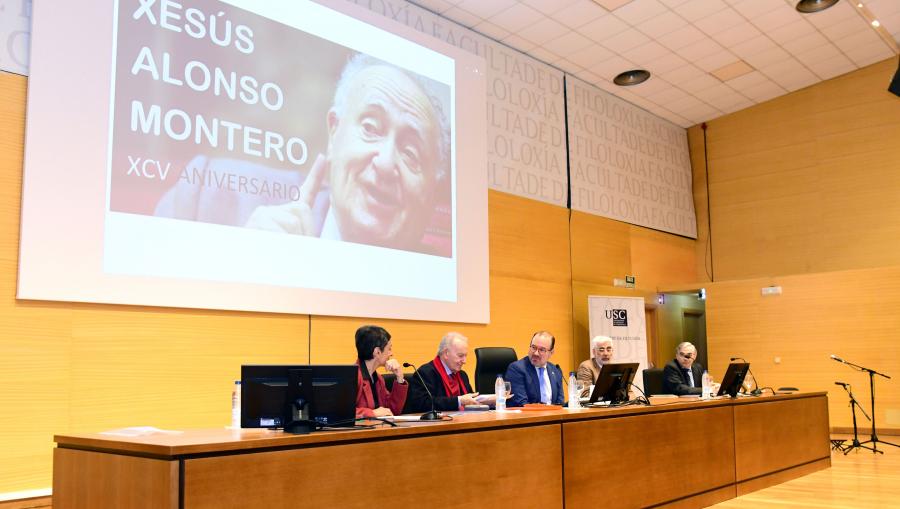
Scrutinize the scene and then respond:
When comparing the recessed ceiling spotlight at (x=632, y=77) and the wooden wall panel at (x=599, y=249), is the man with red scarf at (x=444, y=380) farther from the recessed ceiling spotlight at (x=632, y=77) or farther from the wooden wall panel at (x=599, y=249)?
the recessed ceiling spotlight at (x=632, y=77)

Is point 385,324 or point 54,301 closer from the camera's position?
point 54,301

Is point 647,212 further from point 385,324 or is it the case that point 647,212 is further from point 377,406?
point 377,406

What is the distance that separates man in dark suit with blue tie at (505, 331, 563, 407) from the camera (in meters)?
5.07

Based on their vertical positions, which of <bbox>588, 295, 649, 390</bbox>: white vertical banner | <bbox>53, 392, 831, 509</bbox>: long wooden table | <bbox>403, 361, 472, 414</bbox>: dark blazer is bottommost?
<bbox>53, 392, 831, 509</bbox>: long wooden table

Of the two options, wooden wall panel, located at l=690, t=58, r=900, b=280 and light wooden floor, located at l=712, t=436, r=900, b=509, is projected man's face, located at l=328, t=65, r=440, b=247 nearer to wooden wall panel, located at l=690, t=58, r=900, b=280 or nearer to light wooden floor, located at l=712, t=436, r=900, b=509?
light wooden floor, located at l=712, t=436, r=900, b=509

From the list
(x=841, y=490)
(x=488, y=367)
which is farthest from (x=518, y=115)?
(x=841, y=490)

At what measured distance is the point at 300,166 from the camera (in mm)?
5719

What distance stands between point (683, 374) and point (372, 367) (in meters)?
3.67

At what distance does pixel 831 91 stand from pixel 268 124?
296 inches

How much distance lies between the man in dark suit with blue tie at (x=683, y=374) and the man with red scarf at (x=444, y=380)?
2.20m

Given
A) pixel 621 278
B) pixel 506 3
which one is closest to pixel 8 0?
pixel 506 3

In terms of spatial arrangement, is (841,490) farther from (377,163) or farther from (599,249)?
(599,249)

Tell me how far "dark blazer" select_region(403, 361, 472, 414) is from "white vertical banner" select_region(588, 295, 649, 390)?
12.2 ft

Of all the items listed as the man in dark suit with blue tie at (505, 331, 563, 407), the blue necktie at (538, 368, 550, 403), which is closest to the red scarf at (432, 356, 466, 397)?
the man in dark suit with blue tie at (505, 331, 563, 407)
